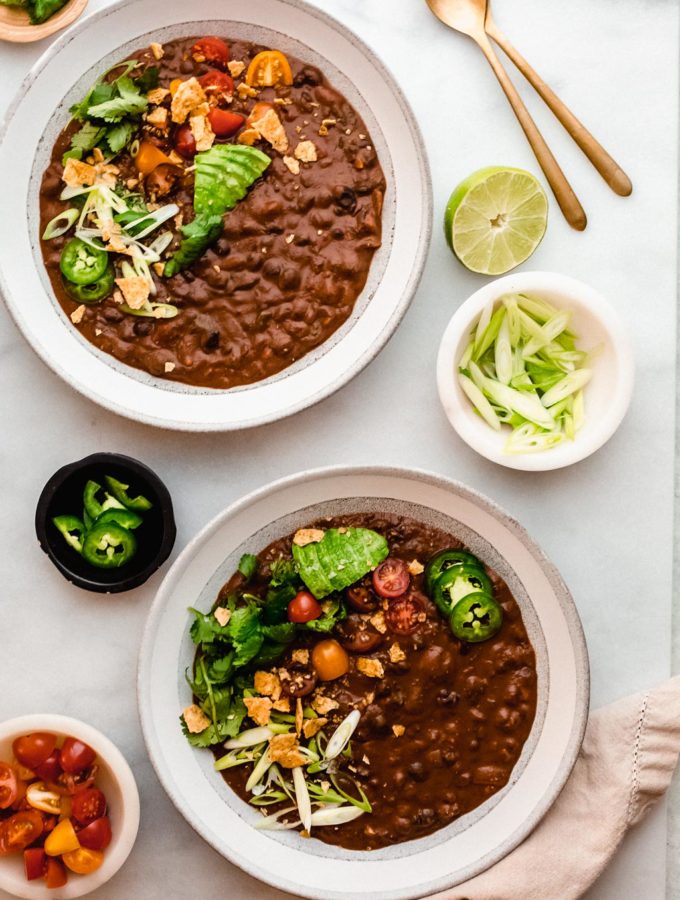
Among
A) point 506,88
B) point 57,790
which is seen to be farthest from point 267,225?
point 57,790

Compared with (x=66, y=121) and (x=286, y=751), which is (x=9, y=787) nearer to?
(x=286, y=751)

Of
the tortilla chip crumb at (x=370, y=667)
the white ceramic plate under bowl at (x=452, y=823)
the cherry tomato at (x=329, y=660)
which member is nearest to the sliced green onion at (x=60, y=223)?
the white ceramic plate under bowl at (x=452, y=823)

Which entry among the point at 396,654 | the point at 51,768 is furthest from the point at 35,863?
the point at 396,654

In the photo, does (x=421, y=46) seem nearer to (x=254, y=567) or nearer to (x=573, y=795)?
(x=254, y=567)

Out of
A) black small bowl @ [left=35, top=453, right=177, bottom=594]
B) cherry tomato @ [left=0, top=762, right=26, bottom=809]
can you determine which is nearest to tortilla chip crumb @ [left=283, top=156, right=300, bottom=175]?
black small bowl @ [left=35, top=453, right=177, bottom=594]

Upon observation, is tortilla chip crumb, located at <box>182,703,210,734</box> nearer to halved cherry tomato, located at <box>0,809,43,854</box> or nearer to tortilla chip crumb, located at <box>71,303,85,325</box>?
halved cherry tomato, located at <box>0,809,43,854</box>

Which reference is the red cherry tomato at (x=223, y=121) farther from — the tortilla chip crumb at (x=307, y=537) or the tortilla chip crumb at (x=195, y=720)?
the tortilla chip crumb at (x=195, y=720)
